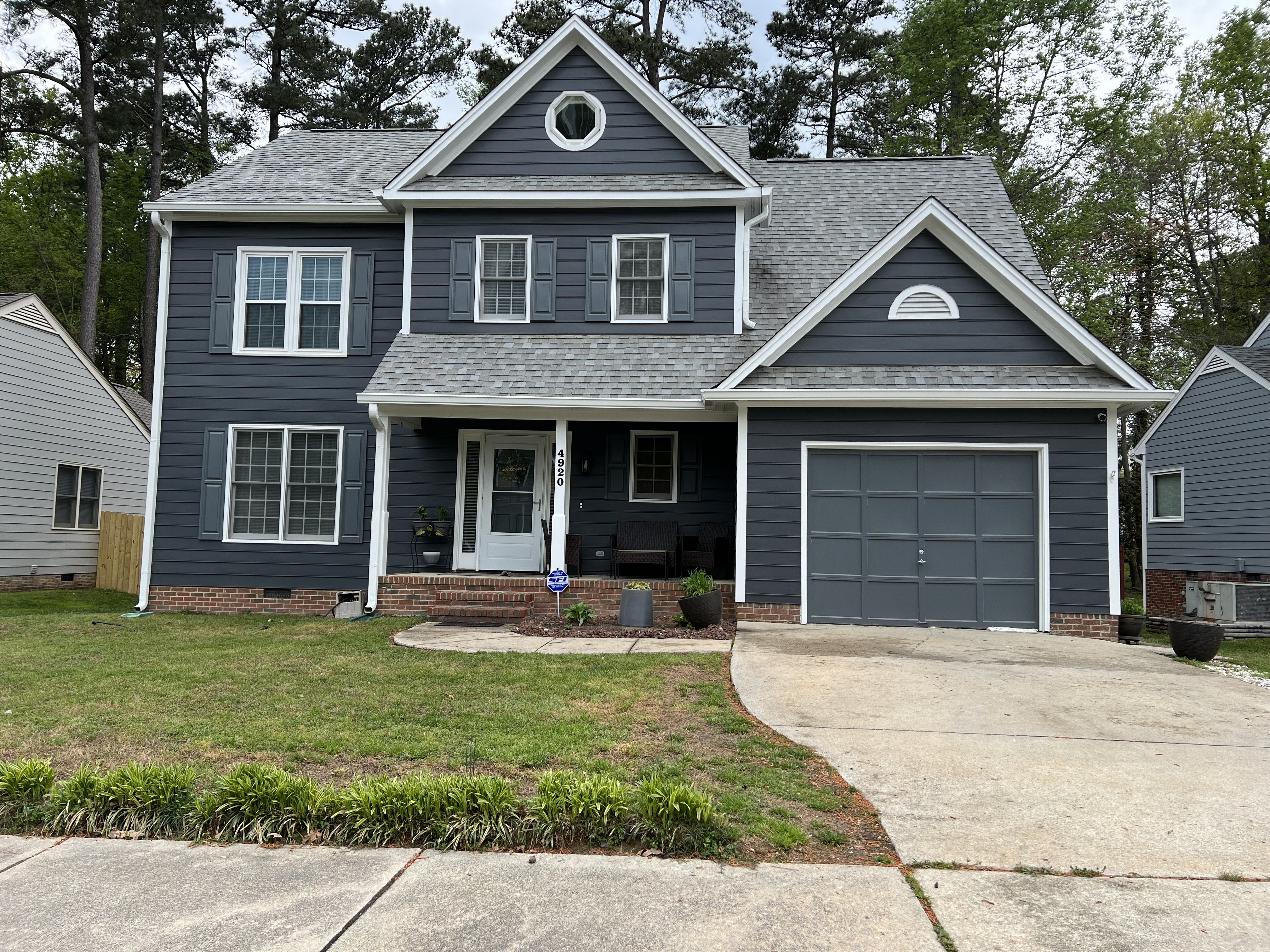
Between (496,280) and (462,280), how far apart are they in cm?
48

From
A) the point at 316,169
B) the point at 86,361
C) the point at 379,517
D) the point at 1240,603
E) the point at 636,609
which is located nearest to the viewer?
the point at 636,609

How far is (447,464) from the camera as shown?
1280cm

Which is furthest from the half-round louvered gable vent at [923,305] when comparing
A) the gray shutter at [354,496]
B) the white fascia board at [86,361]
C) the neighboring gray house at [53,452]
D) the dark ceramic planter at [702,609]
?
the neighboring gray house at [53,452]

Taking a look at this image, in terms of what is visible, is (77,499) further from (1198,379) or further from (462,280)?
(1198,379)

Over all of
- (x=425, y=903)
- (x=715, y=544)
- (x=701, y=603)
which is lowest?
(x=425, y=903)

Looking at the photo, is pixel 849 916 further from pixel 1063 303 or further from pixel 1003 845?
pixel 1063 303

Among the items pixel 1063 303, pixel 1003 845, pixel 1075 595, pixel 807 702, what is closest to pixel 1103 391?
pixel 1075 595

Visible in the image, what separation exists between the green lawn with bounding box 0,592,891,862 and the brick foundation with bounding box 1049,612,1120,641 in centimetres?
461

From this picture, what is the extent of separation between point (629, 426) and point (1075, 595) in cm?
620

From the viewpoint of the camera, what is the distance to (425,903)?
329 centimetres

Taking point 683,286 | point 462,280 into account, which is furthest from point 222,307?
point 683,286

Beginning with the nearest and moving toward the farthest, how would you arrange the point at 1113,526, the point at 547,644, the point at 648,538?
the point at 547,644 → the point at 1113,526 → the point at 648,538

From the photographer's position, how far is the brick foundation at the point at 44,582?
16.2 meters

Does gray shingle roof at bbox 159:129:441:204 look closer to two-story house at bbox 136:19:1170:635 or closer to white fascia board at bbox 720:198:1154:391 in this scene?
two-story house at bbox 136:19:1170:635
